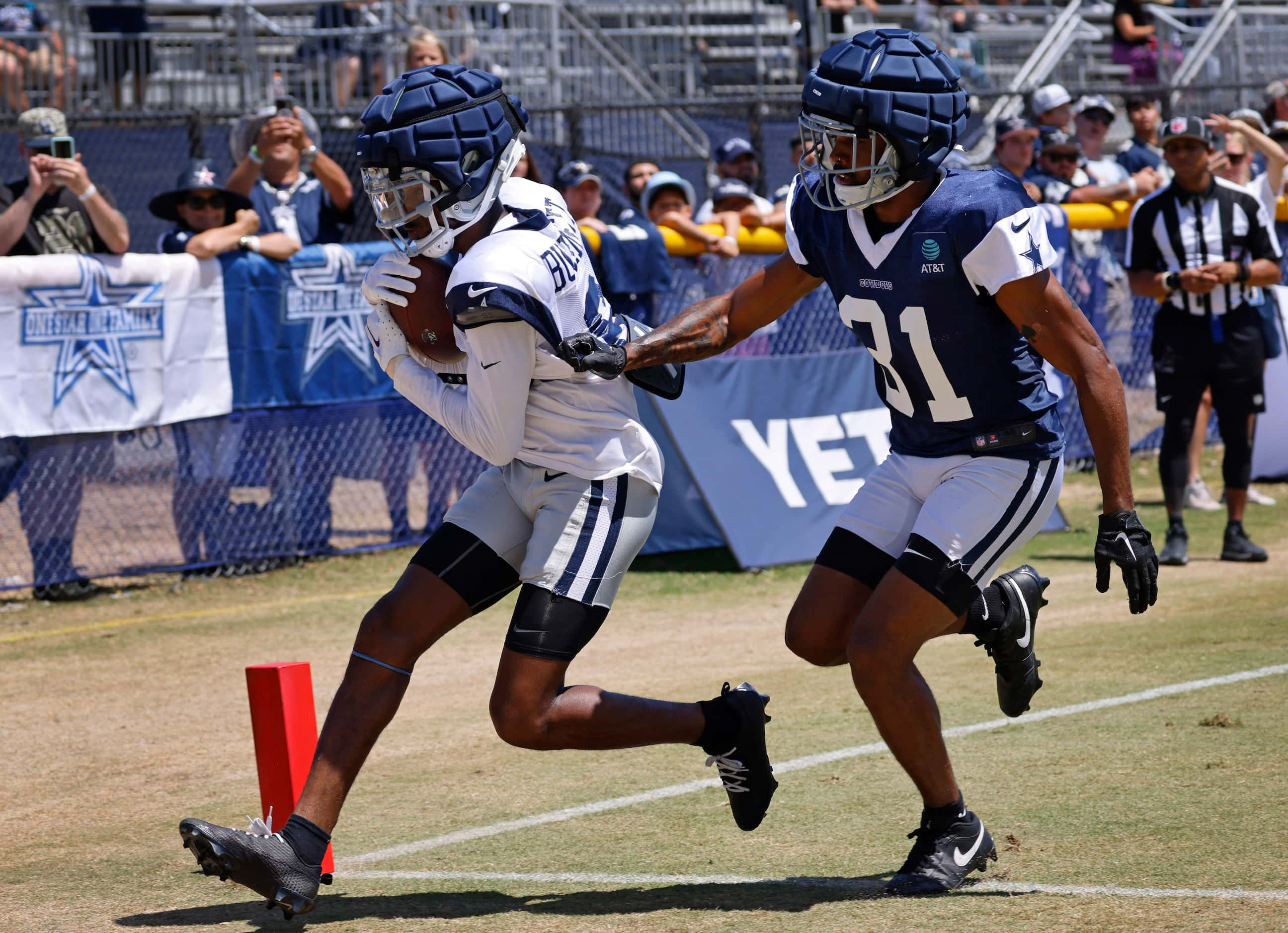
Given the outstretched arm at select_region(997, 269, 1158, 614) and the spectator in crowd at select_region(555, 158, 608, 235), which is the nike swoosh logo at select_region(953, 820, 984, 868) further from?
the spectator in crowd at select_region(555, 158, 608, 235)

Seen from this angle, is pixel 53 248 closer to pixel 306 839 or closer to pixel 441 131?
pixel 441 131

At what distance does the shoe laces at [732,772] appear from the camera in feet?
14.7

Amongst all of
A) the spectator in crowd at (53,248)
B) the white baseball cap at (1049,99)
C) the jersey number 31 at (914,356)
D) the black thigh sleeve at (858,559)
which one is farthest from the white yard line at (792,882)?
the white baseball cap at (1049,99)

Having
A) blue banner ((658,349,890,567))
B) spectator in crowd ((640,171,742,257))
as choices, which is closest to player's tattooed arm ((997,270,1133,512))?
blue banner ((658,349,890,567))

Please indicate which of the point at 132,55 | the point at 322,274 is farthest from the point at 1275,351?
the point at 132,55

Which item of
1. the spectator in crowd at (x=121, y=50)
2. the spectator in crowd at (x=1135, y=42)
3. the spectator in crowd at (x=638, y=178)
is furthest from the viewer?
the spectator in crowd at (x=1135, y=42)

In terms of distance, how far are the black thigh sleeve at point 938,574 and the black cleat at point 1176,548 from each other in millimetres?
5034

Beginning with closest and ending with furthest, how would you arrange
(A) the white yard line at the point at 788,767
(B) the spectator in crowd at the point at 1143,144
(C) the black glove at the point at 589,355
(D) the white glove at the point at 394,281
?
(C) the black glove at the point at 589,355, (D) the white glove at the point at 394,281, (A) the white yard line at the point at 788,767, (B) the spectator in crowd at the point at 1143,144

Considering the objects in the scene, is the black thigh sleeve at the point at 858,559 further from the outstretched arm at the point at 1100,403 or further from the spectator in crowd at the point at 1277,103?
the spectator in crowd at the point at 1277,103

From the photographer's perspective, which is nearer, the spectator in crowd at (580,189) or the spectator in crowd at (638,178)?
the spectator in crowd at (580,189)

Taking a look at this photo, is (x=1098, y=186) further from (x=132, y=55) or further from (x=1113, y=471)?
(x=1113, y=471)

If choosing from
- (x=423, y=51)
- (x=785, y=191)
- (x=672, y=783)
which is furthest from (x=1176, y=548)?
(x=423, y=51)

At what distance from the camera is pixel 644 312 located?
10.1m

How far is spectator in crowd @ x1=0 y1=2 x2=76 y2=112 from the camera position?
11484 mm
